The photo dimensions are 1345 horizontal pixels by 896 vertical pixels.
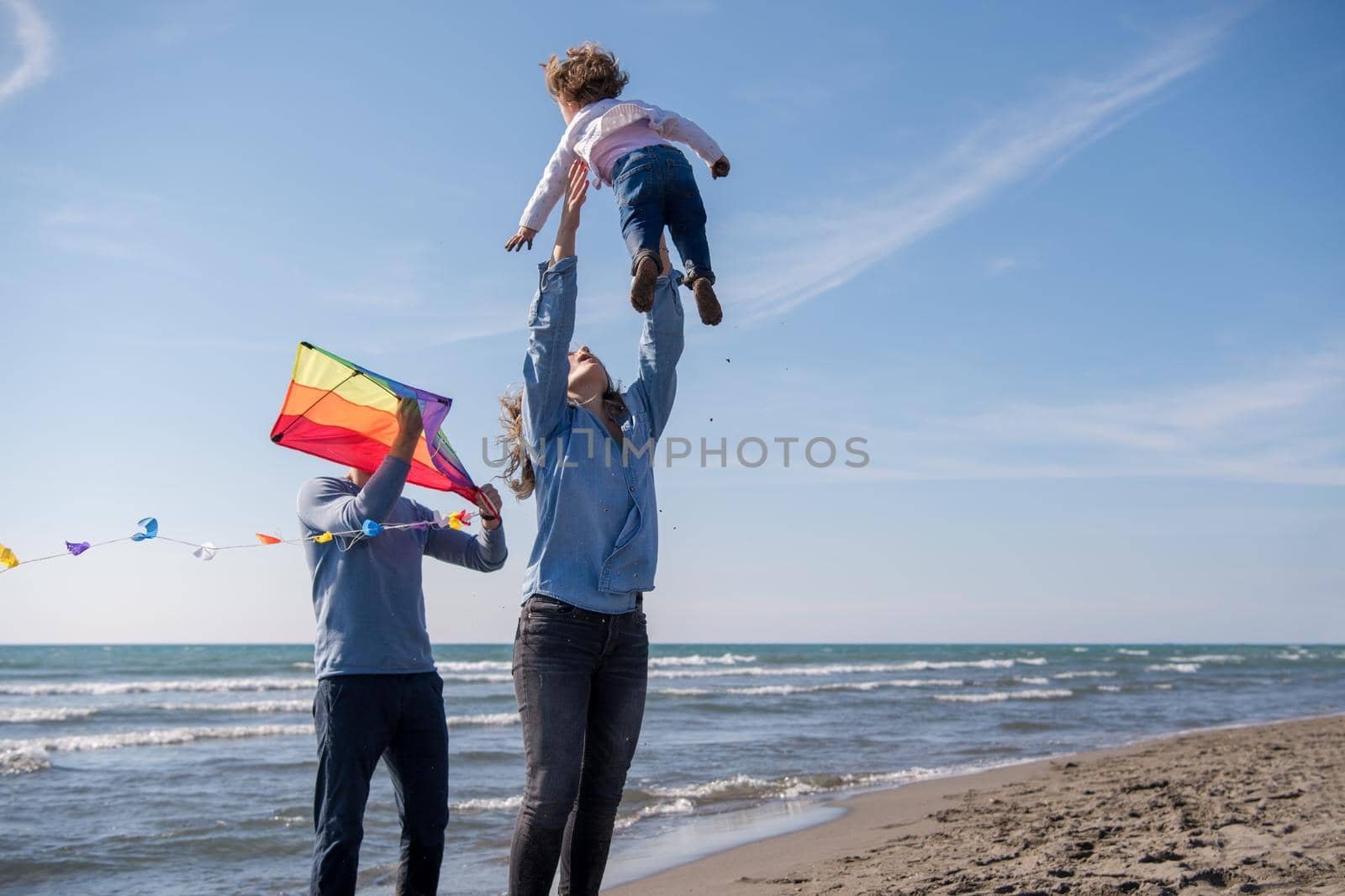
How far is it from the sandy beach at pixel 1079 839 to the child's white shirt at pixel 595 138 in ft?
9.98

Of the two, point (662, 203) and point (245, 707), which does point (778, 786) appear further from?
point (245, 707)

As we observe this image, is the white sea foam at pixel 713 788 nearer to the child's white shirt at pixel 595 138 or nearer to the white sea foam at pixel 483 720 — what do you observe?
the child's white shirt at pixel 595 138

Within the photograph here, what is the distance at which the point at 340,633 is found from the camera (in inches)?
124

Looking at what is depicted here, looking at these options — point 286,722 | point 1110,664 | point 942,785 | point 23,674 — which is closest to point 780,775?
point 942,785

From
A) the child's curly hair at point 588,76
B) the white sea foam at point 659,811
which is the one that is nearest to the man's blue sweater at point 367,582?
the child's curly hair at point 588,76

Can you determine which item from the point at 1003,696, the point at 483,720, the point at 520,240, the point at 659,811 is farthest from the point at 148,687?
the point at 520,240

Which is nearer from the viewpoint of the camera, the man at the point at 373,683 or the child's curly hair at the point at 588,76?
the man at the point at 373,683

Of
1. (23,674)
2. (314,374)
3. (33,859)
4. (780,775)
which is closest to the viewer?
(314,374)

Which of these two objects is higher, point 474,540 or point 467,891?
point 474,540

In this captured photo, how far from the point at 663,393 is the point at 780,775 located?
7.18 m

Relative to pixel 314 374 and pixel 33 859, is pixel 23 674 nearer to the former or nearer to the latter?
pixel 33 859

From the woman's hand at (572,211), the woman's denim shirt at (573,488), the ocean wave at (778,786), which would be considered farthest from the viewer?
the ocean wave at (778,786)

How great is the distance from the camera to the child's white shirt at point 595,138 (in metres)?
3.13

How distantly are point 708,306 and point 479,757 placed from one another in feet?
29.0
